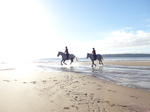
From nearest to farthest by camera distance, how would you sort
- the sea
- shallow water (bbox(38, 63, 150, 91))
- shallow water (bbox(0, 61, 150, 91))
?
shallow water (bbox(38, 63, 150, 91)) → shallow water (bbox(0, 61, 150, 91)) → the sea

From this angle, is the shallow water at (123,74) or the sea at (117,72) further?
the sea at (117,72)

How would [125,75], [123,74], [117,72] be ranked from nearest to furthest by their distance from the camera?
[125,75], [123,74], [117,72]

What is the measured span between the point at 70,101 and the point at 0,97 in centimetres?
223

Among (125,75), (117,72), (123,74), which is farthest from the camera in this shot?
(117,72)

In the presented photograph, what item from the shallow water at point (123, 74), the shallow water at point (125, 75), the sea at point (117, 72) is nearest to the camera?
the shallow water at point (125, 75)

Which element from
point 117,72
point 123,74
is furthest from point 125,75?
point 117,72

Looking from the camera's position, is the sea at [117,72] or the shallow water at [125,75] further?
the sea at [117,72]

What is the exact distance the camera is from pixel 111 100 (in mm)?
3936

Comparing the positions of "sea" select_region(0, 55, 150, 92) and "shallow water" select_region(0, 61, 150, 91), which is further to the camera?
"sea" select_region(0, 55, 150, 92)

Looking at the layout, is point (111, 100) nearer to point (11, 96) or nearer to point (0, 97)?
point (11, 96)

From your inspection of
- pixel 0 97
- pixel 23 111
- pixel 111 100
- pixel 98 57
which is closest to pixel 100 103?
pixel 111 100

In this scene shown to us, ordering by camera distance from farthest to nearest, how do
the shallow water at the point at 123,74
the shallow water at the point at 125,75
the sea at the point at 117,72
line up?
the sea at the point at 117,72, the shallow water at the point at 123,74, the shallow water at the point at 125,75

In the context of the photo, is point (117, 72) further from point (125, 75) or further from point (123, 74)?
point (125, 75)

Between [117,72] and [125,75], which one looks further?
[117,72]
